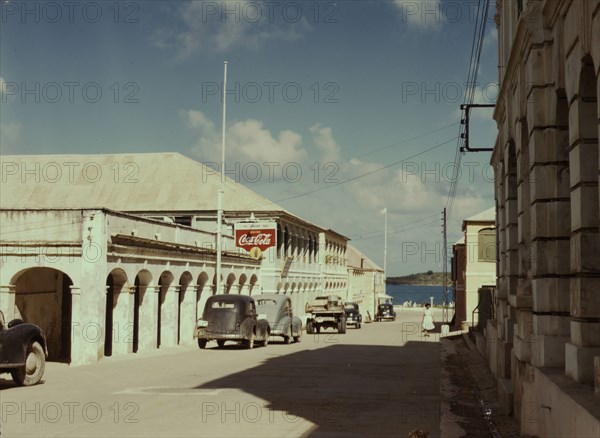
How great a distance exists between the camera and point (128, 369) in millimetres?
20375

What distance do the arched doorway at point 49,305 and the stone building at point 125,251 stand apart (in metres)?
0.04

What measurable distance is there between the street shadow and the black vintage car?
3.33 m

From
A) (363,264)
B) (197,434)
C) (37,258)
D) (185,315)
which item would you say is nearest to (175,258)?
(185,315)

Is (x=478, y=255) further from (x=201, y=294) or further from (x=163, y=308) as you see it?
(x=163, y=308)

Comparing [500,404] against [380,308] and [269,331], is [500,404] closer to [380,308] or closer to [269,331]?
[269,331]

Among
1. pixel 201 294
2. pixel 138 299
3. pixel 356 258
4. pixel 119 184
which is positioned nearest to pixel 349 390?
pixel 138 299

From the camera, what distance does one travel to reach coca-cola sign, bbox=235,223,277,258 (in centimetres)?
4344

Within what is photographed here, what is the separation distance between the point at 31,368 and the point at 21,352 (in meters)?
0.66

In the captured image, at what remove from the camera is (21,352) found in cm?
1605

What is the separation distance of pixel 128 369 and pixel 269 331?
426 inches

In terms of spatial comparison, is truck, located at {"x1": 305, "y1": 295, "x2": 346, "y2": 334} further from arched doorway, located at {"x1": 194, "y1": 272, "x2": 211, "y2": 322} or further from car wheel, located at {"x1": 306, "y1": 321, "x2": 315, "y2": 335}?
arched doorway, located at {"x1": 194, "y1": 272, "x2": 211, "y2": 322}

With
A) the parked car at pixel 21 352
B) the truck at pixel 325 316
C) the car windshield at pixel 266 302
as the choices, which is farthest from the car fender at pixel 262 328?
the parked car at pixel 21 352

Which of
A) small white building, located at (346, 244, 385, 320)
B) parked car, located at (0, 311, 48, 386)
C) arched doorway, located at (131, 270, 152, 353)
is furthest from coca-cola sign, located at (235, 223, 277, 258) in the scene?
small white building, located at (346, 244, 385, 320)

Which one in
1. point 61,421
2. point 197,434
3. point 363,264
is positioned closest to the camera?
point 197,434
